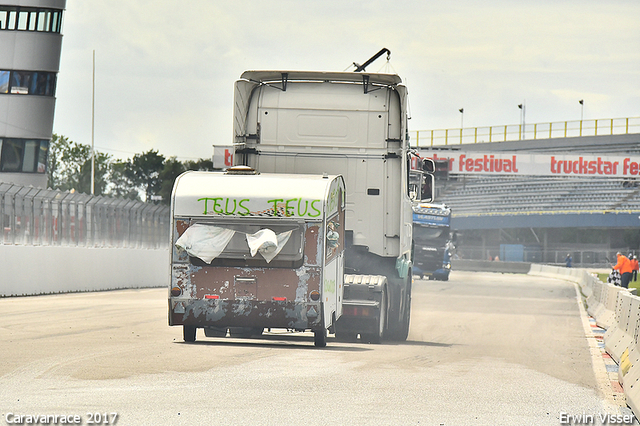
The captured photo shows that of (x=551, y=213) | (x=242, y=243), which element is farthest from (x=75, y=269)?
(x=551, y=213)

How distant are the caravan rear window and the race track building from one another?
35414mm

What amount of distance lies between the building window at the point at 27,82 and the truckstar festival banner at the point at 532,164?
22123mm

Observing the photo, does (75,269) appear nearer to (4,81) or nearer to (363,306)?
(363,306)

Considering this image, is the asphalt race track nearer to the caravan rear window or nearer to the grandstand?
the caravan rear window

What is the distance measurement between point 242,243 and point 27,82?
118 feet

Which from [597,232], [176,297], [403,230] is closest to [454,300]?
[403,230]

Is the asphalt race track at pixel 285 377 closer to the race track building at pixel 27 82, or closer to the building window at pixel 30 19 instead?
the race track building at pixel 27 82

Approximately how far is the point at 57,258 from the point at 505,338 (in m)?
14.8

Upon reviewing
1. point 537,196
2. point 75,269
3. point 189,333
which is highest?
point 537,196

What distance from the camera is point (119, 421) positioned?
25.3ft

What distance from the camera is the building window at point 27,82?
45.6m

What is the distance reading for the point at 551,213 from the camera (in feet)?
258

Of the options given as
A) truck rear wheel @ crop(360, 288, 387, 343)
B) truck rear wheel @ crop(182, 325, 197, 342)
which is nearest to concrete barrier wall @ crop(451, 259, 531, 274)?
truck rear wheel @ crop(360, 288, 387, 343)

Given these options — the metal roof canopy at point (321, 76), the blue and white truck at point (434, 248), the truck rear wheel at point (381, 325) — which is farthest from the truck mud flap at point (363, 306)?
the blue and white truck at point (434, 248)
